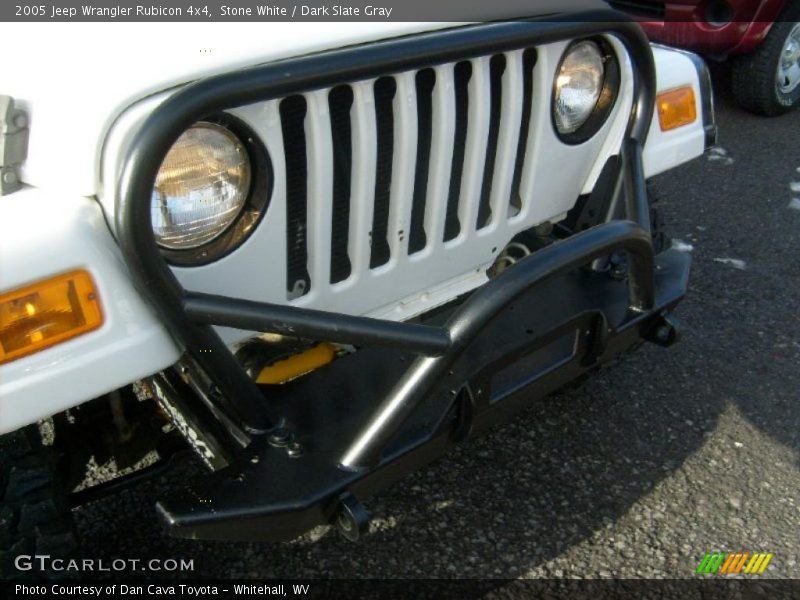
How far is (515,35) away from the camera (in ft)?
6.47

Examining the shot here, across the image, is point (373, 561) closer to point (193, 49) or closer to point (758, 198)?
point (193, 49)

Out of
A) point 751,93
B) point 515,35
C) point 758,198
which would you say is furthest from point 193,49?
point 751,93

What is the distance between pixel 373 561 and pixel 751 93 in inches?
167

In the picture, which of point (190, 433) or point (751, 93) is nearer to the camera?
point (190, 433)

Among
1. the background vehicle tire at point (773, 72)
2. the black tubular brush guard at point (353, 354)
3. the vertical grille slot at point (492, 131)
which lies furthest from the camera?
the background vehicle tire at point (773, 72)

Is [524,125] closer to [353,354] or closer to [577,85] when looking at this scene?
[577,85]

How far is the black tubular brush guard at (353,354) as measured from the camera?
63.6 inches

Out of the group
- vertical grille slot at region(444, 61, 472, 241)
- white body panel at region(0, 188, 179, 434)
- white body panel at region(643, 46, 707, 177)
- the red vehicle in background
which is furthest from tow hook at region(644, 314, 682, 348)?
the red vehicle in background

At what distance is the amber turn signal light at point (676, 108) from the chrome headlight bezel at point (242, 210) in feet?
4.50

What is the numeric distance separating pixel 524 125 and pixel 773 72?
3.74m

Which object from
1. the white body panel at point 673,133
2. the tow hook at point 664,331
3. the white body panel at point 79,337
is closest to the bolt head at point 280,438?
the white body panel at point 79,337

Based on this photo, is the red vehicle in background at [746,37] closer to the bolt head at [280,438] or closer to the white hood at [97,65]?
the white hood at [97,65]

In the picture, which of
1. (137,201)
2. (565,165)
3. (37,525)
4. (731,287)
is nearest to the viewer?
(137,201)

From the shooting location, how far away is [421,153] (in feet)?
6.80
